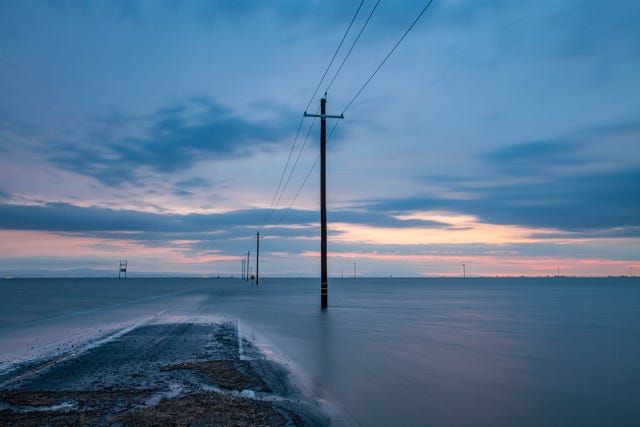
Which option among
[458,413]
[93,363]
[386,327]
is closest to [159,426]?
[458,413]

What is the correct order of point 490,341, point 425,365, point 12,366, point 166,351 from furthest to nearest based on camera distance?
point 490,341
point 166,351
point 425,365
point 12,366

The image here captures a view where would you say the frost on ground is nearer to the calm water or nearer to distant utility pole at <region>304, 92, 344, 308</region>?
the calm water

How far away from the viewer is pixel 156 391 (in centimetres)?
741

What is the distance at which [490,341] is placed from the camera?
15008 mm

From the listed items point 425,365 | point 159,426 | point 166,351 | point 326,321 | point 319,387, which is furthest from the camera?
point 326,321

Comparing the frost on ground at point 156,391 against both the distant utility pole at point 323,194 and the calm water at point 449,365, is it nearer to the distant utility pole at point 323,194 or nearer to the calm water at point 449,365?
the calm water at point 449,365

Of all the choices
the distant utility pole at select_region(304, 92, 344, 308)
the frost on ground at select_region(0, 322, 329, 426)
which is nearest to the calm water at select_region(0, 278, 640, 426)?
the frost on ground at select_region(0, 322, 329, 426)

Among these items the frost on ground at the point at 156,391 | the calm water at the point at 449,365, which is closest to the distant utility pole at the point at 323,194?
the calm water at the point at 449,365

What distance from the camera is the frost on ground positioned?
598 centimetres

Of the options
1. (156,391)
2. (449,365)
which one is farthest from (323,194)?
(156,391)

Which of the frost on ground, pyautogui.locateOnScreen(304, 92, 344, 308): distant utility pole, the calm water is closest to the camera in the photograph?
the frost on ground

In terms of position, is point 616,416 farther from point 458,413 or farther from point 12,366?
point 12,366

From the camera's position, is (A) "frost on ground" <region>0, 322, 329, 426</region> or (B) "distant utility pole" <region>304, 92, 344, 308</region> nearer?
(A) "frost on ground" <region>0, 322, 329, 426</region>

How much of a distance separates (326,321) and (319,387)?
13.1m
